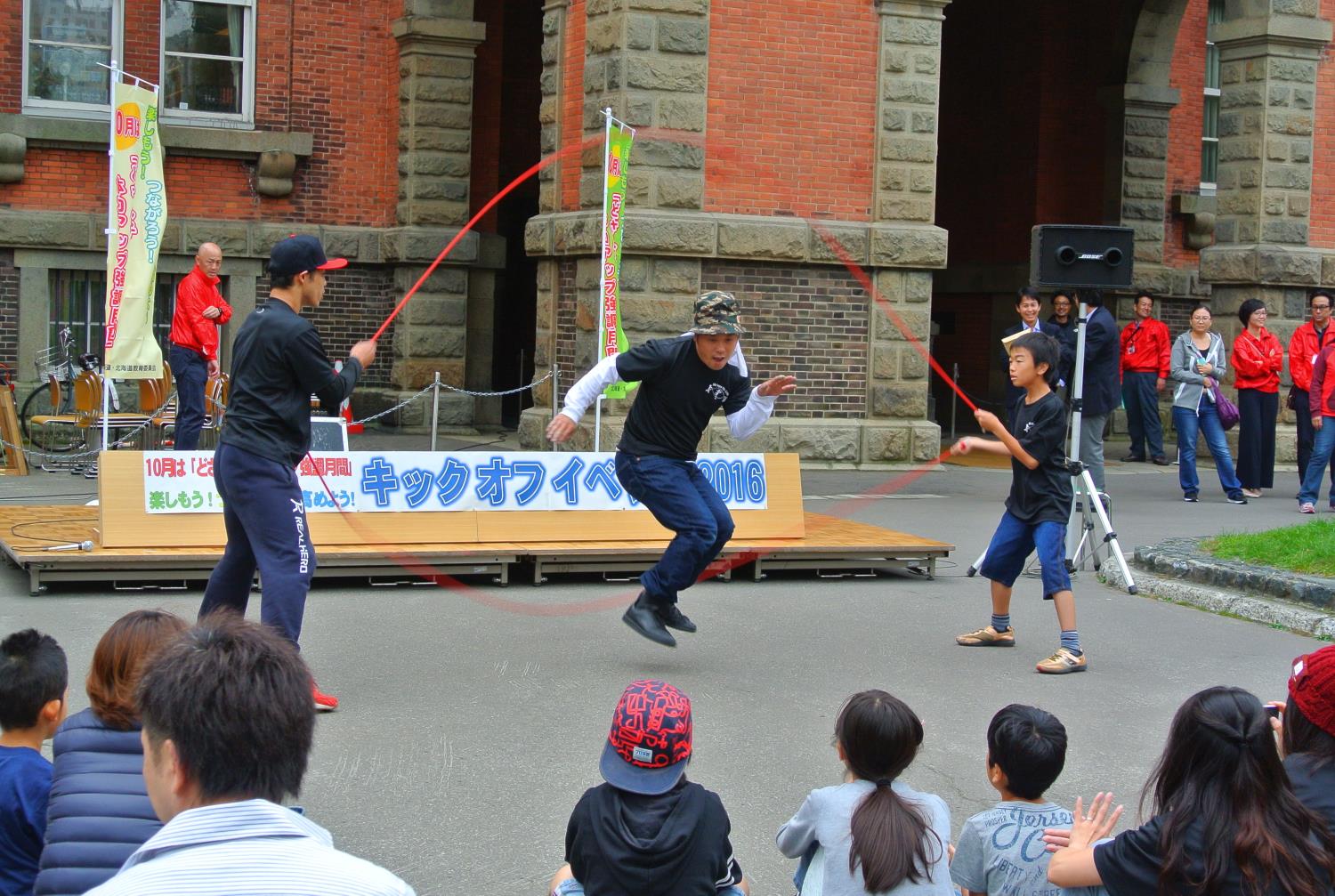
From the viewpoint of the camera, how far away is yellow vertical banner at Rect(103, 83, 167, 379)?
1416cm

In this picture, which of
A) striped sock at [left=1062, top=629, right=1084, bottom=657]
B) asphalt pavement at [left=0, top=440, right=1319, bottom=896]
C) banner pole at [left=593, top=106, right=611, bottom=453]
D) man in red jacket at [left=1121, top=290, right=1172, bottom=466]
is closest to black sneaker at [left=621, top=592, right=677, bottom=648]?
asphalt pavement at [left=0, top=440, right=1319, bottom=896]

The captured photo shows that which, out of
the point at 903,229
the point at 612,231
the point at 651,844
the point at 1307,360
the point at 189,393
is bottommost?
the point at 651,844

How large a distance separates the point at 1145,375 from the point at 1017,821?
664 inches

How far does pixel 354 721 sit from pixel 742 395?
114 inches

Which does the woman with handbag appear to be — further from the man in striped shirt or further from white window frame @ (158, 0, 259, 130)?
the man in striped shirt

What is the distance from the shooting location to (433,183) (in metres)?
20.3

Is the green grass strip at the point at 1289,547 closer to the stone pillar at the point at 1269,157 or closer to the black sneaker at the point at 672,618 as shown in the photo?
the black sneaker at the point at 672,618

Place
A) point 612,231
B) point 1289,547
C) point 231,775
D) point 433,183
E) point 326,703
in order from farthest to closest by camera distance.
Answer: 1. point 433,183
2. point 612,231
3. point 1289,547
4. point 326,703
5. point 231,775

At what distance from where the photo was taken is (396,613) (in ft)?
30.6

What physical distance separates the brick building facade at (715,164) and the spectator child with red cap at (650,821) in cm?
1195

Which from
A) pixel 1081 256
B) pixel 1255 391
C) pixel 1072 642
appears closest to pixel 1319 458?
pixel 1255 391

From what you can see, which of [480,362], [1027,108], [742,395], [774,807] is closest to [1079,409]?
[742,395]

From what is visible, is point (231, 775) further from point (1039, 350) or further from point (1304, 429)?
point (1304, 429)

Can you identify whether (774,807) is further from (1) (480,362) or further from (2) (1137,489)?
(1) (480,362)
